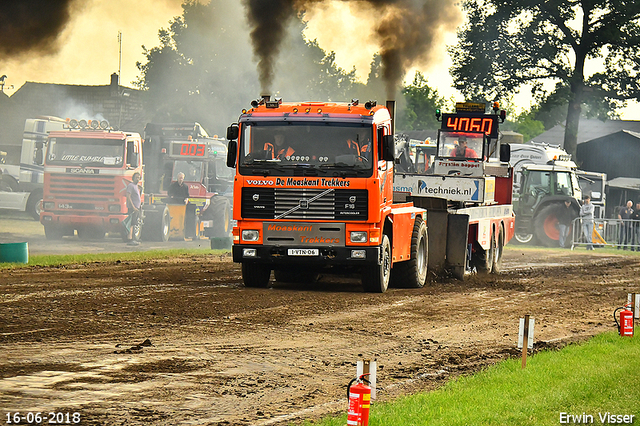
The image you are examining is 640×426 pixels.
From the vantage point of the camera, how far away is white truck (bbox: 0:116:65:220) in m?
37.7

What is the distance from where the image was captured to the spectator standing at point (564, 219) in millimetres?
35375

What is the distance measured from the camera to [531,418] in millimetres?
7059

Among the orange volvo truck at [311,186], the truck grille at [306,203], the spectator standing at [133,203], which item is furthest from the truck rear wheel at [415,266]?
the spectator standing at [133,203]

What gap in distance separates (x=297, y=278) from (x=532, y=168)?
21639 millimetres

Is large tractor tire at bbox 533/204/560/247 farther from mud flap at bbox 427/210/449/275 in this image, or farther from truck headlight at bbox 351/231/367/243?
truck headlight at bbox 351/231/367/243

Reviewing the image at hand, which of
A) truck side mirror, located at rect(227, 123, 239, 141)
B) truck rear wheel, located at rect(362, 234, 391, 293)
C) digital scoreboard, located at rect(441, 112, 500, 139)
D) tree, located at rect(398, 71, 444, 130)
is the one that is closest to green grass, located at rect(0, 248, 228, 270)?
truck side mirror, located at rect(227, 123, 239, 141)

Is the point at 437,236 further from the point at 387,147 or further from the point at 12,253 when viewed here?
the point at 12,253

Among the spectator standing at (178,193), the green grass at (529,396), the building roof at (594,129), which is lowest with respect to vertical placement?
the green grass at (529,396)

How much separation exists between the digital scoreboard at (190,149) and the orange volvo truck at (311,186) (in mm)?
18693

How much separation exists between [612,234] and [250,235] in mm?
22740

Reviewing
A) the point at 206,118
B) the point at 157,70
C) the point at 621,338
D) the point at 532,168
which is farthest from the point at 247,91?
the point at 621,338

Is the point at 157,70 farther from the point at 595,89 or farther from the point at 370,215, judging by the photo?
the point at 370,215

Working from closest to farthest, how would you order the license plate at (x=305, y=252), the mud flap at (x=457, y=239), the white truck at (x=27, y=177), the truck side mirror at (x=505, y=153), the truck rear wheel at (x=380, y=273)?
the license plate at (x=305, y=252) → the truck rear wheel at (x=380, y=273) → the mud flap at (x=457, y=239) → the truck side mirror at (x=505, y=153) → the white truck at (x=27, y=177)

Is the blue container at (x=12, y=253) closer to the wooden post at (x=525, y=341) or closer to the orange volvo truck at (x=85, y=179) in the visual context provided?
the orange volvo truck at (x=85, y=179)
